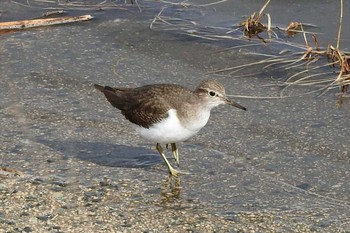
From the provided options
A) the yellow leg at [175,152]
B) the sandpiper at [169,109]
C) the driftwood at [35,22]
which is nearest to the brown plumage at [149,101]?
the sandpiper at [169,109]

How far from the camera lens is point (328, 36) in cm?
868

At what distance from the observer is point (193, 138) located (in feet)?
21.8

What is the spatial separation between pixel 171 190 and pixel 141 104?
2.23 ft

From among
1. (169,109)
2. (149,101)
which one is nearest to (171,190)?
(169,109)

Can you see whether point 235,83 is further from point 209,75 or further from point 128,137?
point 128,137

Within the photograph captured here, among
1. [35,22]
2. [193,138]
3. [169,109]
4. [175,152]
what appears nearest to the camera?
[169,109]

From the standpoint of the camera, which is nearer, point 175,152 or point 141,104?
point 141,104

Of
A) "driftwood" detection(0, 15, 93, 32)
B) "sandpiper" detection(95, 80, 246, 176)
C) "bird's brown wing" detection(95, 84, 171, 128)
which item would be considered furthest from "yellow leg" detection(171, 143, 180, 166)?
"driftwood" detection(0, 15, 93, 32)

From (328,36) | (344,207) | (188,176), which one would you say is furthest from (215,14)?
(344,207)

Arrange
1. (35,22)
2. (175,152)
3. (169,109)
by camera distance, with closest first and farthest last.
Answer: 1. (169,109)
2. (175,152)
3. (35,22)

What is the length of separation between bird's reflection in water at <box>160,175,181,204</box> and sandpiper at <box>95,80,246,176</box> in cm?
6

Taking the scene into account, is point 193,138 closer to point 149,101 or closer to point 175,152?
point 175,152

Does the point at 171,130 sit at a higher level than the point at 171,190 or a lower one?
higher

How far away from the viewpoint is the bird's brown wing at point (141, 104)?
19.4 ft
